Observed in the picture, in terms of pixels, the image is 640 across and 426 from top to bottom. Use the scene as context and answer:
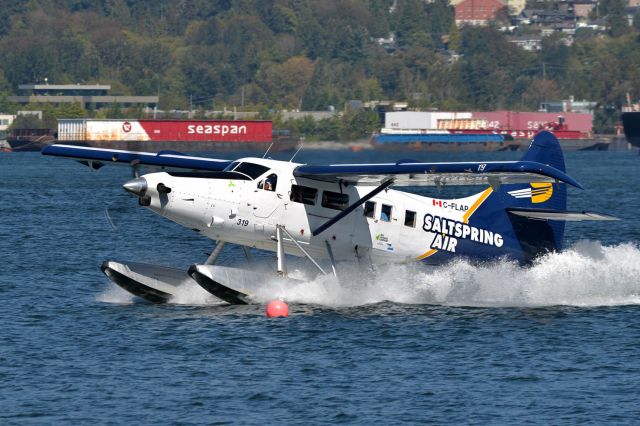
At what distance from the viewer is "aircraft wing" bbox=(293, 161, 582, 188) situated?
2164 centimetres

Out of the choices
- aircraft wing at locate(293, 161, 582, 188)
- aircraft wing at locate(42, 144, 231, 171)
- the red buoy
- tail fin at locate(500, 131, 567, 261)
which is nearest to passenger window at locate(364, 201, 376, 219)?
aircraft wing at locate(293, 161, 582, 188)

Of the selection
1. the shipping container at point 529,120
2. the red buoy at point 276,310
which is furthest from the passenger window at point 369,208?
the shipping container at point 529,120

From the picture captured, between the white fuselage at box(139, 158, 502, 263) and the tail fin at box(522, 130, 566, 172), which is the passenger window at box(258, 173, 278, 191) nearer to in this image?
the white fuselage at box(139, 158, 502, 263)

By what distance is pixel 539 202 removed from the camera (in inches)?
1056

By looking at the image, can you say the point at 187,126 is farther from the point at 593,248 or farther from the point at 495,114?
the point at 593,248

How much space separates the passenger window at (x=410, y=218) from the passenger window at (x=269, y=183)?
307 cm

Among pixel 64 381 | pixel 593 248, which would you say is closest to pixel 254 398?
pixel 64 381

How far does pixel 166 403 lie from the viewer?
18.2 metres

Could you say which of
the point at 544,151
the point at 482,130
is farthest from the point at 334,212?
the point at 482,130

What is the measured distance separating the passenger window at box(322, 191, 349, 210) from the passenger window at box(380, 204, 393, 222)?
92 cm

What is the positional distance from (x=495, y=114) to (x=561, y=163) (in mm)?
139921

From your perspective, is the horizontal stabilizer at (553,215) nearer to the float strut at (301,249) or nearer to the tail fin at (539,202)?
the tail fin at (539,202)

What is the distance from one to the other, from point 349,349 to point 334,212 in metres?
4.04

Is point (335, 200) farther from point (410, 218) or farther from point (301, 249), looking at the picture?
point (410, 218)
